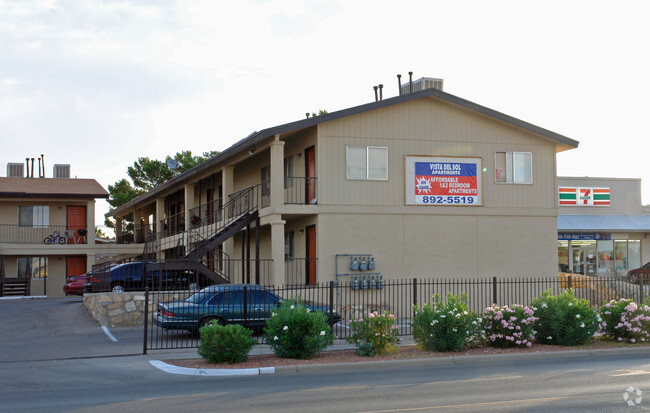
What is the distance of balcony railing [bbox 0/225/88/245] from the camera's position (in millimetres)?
39938

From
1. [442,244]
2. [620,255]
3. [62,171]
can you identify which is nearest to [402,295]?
[442,244]

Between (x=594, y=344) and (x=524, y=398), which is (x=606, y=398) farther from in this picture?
(x=594, y=344)

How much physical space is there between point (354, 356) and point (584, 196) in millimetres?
31013

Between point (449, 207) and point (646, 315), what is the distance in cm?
939

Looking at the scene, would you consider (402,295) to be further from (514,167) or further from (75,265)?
(75,265)

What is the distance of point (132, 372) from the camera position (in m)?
13.9

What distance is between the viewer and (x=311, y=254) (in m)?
25.6

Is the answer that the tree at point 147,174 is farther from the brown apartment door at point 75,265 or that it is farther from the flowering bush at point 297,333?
the flowering bush at point 297,333

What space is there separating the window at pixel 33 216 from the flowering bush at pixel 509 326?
102ft

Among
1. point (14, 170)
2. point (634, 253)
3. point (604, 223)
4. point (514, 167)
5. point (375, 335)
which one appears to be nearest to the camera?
point (375, 335)

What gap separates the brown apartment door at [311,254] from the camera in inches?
981

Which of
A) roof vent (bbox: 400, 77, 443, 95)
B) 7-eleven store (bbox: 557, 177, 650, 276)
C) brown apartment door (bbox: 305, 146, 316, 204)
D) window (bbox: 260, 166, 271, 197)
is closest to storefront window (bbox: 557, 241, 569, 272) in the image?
7-eleven store (bbox: 557, 177, 650, 276)

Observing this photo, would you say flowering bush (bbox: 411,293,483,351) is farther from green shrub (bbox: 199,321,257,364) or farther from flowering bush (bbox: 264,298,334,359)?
green shrub (bbox: 199,321,257,364)

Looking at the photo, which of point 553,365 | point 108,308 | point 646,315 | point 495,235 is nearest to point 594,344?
point 646,315
